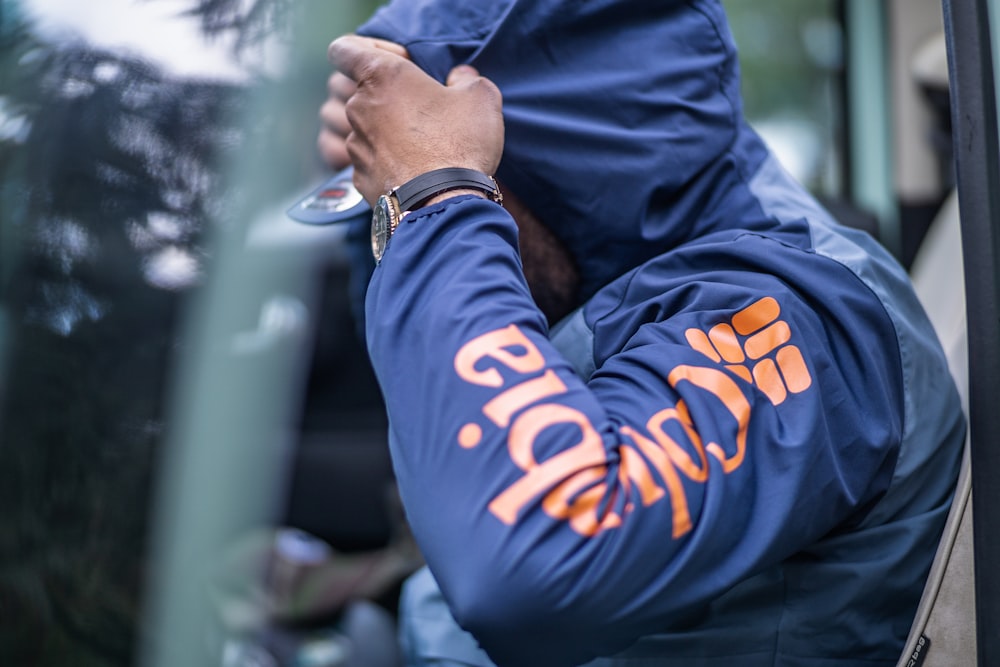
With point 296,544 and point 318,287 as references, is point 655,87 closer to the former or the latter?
point 318,287

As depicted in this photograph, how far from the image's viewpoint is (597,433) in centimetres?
72

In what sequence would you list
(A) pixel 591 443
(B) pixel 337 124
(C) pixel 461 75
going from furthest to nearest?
(B) pixel 337 124 < (C) pixel 461 75 < (A) pixel 591 443

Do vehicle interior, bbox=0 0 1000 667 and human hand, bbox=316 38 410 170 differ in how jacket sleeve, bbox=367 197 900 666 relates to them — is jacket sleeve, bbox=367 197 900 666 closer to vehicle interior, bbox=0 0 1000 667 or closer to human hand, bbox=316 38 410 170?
vehicle interior, bbox=0 0 1000 667

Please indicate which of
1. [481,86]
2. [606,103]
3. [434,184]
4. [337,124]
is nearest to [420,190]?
[434,184]

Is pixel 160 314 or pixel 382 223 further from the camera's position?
pixel 160 314

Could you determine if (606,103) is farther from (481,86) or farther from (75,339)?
(75,339)

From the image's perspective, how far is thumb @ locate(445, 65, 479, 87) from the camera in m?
0.95

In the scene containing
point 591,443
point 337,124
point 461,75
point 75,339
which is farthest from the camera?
point 337,124

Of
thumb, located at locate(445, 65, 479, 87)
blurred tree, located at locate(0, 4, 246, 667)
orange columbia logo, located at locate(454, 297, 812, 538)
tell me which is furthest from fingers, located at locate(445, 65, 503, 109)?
blurred tree, located at locate(0, 4, 246, 667)

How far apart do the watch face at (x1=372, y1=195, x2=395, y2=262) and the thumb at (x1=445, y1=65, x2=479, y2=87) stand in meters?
0.17

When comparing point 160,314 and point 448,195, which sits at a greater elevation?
point 448,195

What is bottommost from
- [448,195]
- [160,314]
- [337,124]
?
[160,314]

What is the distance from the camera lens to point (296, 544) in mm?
1970

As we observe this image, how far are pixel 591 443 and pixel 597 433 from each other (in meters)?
0.01
